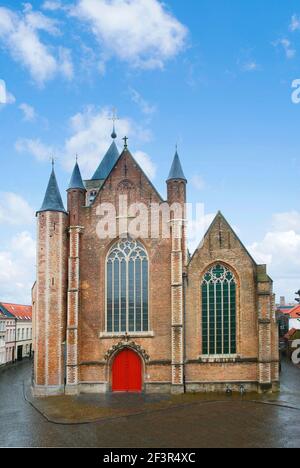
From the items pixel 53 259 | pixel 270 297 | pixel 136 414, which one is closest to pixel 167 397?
pixel 136 414

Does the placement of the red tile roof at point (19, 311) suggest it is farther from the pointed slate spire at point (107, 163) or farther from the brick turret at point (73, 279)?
the brick turret at point (73, 279)

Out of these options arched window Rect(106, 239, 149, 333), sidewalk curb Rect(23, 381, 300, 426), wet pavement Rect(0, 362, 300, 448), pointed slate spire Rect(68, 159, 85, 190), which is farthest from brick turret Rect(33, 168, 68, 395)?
arched window Rect(106, 239, 149, 333)

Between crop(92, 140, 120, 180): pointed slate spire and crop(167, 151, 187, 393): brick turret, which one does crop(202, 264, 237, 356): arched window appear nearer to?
crop(167, 151, 187, 393): brick turret

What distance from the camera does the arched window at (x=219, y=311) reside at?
27.3 metres

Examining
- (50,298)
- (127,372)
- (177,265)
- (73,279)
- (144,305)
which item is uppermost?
(177,265)

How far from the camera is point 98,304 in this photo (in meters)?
28.0

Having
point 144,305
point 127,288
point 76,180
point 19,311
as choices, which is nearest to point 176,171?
point 76,180

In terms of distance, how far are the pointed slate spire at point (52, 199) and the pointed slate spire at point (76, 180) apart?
1.06 meters

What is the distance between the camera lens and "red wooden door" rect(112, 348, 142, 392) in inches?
1075

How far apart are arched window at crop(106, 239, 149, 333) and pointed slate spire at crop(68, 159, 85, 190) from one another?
4.86m

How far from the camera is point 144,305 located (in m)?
27.8

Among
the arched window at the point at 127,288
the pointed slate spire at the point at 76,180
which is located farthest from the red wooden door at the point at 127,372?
the pointed slate spire at the point at 76,180

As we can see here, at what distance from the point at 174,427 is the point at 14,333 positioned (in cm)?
3773

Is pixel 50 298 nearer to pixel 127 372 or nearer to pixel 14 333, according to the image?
pixel 127 372
